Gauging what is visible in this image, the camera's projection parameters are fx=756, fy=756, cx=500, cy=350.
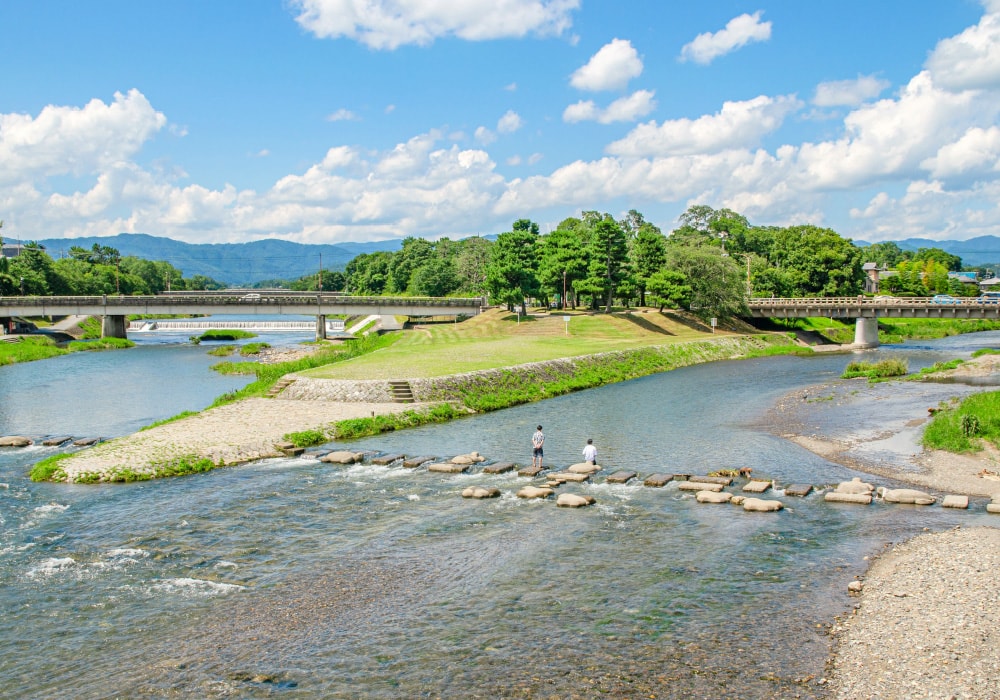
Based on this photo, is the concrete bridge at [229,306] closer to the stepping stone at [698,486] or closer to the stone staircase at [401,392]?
the stone staircase at [401,392]

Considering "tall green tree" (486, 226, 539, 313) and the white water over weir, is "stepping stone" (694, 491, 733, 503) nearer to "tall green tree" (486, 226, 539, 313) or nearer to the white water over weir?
"tall green tree" (486, 226, 539, 313)

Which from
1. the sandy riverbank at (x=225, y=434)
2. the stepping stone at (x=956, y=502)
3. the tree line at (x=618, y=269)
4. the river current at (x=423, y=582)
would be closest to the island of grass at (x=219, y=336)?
the tree line at (x=618, y=269)

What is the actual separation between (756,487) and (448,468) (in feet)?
45.9

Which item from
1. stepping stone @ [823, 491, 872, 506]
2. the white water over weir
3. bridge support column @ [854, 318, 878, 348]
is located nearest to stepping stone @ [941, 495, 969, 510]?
stepping stone @ [823, 491, 872, 506]

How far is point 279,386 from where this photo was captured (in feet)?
184

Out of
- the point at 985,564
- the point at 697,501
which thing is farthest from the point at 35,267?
the point at 985,564

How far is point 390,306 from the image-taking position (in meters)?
124

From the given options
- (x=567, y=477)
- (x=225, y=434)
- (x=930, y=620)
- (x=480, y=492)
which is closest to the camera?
(x=930, y=620)

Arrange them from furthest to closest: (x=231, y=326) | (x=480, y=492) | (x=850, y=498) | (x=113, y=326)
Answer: (x=231, y=326) < (x=113, y=326) < (x=480, y=492) < (x=850, y=498)

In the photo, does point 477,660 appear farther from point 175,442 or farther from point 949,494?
point 175,442

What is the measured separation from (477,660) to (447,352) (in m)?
56.0

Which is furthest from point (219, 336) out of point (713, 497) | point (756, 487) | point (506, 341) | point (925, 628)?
point (925, 628)

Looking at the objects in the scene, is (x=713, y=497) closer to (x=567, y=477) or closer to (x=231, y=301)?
(x=567, y=477)

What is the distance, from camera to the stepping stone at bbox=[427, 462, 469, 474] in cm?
3612
